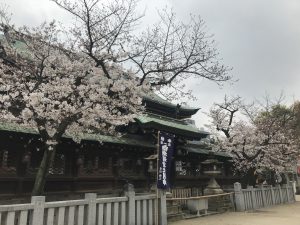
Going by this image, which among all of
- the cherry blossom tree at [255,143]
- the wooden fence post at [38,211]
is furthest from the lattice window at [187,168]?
the wooden fence post at [38,211]

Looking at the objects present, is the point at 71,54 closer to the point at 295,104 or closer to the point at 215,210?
the point at 215,210

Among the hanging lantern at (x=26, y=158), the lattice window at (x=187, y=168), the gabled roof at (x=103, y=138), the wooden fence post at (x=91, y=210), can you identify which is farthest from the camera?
the lattice window at (x=187, y=168)

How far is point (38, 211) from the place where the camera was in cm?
936

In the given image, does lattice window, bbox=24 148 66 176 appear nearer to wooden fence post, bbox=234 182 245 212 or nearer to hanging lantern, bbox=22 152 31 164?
hanging lantern, bbox=22 152 31 164

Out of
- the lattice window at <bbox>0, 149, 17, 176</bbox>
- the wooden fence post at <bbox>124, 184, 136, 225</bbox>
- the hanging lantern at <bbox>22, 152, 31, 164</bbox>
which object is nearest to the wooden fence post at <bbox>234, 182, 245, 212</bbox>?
the wooden fence post at <bbox>124, 184, 136, 225</bbox>

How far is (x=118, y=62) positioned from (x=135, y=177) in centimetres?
853

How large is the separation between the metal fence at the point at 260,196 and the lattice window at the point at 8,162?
13.3 meters

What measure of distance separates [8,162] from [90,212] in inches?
265

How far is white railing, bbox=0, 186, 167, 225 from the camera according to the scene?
29.8 ft

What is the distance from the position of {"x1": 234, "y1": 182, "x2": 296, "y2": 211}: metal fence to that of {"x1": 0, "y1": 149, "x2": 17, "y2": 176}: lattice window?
1329cm

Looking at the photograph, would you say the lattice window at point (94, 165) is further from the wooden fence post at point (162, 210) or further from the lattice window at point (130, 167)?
the wooden fence post at point (162, 210)

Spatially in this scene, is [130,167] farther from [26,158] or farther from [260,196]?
[260,196]

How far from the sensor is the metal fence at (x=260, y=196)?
2136cm

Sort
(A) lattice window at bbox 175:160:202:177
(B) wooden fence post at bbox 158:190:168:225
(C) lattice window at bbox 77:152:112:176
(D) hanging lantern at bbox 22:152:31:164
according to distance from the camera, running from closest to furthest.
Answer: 1. (B) wooden fence post at bbox 158:190:168:225
2. (D) hanging lantern at bbox 22:152:31:164
3. (C) lattice window at bbox 77:152:112:176
4. (A) lattice window at bbox 175:160:202:177
